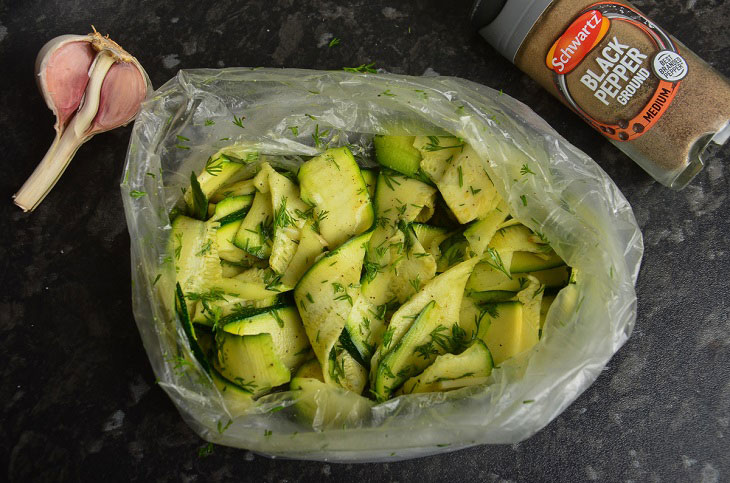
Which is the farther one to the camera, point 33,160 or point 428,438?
point 33,160

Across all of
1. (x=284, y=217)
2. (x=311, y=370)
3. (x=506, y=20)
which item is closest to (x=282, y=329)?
(x=311, y=370)

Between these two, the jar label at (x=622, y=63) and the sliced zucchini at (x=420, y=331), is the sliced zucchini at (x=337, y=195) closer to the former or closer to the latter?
the sliced zucchini at (x=420, y=331)

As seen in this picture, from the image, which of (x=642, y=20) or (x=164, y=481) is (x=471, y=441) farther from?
(x=642, y=20)

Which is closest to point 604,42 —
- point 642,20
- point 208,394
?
point 642,20

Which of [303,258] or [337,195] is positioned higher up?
[337,195]

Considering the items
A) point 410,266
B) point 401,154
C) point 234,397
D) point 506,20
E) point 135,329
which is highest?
point 506,20

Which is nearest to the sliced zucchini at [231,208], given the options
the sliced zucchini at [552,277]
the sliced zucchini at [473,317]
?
the sliced zucchini at [473,317]

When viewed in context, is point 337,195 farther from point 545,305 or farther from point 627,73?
point 627,73
